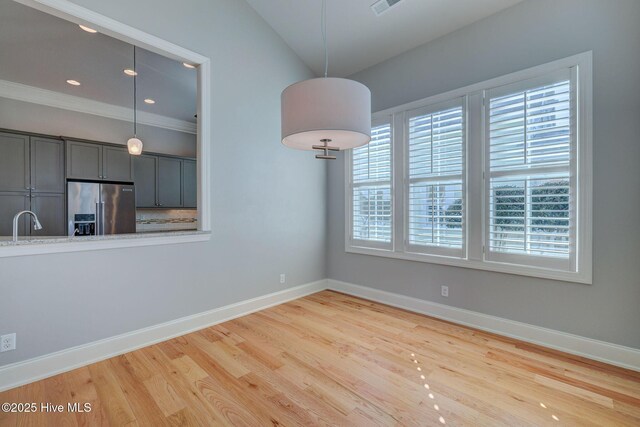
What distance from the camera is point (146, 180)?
5234mm

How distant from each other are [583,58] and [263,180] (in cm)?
334

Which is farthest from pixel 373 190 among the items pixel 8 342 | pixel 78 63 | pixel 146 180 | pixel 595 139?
pixel 78 63

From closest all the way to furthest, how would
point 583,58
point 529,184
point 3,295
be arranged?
point 3,295
point 583,58
point 529,184

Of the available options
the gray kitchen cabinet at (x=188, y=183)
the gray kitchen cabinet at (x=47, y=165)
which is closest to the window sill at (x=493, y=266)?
the gray kitchen cabinet at (x=188, y=183)

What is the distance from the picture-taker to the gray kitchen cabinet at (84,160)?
14.4 ft

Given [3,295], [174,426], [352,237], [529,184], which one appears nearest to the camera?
[174,426]

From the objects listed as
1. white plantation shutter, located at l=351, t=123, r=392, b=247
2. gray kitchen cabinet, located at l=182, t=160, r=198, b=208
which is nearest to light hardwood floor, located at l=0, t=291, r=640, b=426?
white plantation shutter, located at l=351, t=123, r=392, b=247

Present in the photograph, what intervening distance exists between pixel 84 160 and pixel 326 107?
4705 mm

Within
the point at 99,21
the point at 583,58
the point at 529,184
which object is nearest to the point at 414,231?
the point at 529,184

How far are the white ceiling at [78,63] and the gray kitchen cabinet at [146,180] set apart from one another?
3.41ft

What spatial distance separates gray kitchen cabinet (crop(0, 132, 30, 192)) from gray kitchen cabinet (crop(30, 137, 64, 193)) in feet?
0.23

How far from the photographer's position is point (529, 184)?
2.66 metres

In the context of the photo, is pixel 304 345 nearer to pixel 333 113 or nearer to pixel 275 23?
pixel 333 113

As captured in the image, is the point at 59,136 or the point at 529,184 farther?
the point at 59,136
